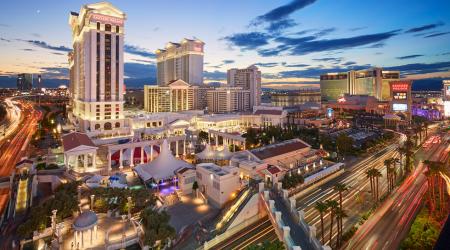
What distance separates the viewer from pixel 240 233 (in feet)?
96.4

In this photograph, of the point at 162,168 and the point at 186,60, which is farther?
the point at 186,60

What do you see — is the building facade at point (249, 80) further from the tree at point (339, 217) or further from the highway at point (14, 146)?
the tree at point (339, 217)

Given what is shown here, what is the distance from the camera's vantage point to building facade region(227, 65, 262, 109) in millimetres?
149125

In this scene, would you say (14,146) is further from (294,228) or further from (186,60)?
(186,60)

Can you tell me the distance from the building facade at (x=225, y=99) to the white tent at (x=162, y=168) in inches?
3541

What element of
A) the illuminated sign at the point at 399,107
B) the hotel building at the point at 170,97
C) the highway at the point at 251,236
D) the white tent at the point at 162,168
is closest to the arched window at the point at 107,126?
the white tent at the point at 162,168

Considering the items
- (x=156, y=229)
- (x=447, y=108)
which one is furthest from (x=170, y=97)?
(x=447, y=108)

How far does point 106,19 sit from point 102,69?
13491 millimetres

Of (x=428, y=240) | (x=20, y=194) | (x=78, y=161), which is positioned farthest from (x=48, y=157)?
(x=428, y=240)

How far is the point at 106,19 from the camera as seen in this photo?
72500mm

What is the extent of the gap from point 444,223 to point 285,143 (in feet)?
96.9

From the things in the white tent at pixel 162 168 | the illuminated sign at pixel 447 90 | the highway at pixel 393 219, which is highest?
the illuminated sign at pixel 447 90

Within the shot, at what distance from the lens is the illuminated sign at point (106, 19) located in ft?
232

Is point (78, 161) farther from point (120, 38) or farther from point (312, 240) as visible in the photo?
point (312, 240)
